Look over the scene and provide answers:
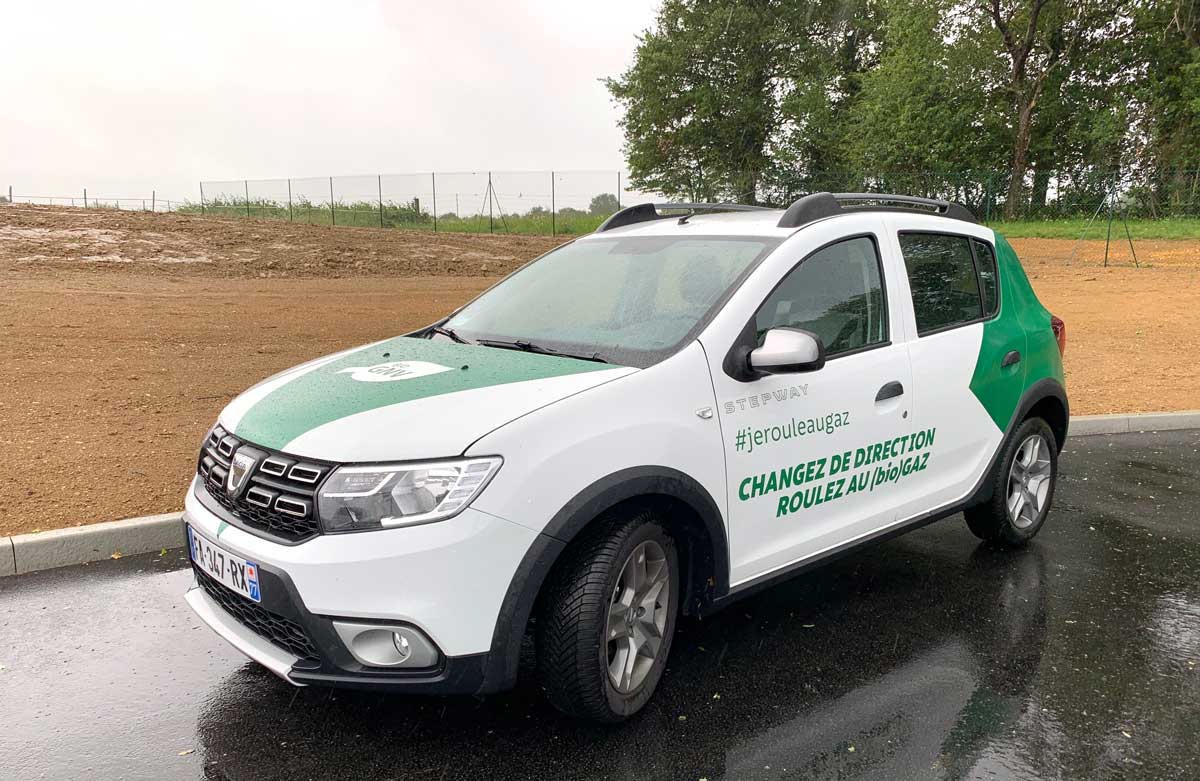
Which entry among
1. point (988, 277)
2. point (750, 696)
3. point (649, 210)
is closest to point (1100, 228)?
point (988, 277)

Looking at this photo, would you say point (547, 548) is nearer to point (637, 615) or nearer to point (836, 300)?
point (637, 615)

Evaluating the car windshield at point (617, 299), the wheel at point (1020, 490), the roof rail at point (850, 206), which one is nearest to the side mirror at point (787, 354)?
the car windshield at point (617, 299)

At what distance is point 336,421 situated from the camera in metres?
2.88

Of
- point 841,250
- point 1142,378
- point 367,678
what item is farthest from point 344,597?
point 1142,378

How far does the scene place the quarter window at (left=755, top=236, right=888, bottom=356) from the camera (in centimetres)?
359

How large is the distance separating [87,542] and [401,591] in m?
2.89

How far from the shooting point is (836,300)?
382 cm

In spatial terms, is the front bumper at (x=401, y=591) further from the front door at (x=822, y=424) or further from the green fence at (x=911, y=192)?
the green fence at (x=911, y=192)

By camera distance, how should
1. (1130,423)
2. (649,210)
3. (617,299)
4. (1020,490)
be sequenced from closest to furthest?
1. (617,299)
2. (649,210)
3. (1020,490)
4. (1130,423)

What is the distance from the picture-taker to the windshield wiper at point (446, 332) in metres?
3.90

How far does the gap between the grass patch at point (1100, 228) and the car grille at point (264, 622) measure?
31186 millimetres

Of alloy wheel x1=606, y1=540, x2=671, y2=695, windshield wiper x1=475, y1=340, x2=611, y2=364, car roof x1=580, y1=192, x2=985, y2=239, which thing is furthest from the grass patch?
alloy wheel x1=606, y1=540, x2=671, y2=695

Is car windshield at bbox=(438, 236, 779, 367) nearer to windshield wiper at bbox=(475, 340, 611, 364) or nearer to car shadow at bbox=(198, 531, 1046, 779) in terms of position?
windshield wiper at bbox=(475, 340, 611, 364)

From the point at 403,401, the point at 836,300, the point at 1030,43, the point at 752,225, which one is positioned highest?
the point at 1030,43
